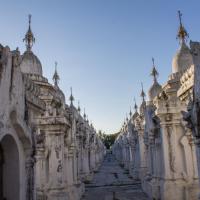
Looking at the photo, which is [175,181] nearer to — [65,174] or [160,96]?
[160,96]

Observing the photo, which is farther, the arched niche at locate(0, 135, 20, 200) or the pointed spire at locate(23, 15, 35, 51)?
the pointed spire at locate(23, 15, 35, 51)

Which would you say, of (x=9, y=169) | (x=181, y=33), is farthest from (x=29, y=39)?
(x=9, y=169)

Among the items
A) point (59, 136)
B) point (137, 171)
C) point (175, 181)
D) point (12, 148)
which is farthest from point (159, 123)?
point (137, 171)

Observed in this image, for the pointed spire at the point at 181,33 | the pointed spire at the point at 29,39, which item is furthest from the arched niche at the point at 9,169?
the pointed spire at the point at 181,33

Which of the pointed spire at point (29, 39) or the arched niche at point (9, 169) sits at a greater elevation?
the pointed spire at point (29, 39)

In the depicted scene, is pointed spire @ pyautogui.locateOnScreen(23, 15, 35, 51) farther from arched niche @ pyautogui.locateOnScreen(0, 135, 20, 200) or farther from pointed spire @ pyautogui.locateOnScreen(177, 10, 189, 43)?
arched niche @ pyautogui.locateOnScreen(0, 135, 20, 200)

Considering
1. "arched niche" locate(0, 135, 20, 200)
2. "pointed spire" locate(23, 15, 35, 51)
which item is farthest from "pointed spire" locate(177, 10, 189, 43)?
"arched niche" locate(0, 135, 20, 200)

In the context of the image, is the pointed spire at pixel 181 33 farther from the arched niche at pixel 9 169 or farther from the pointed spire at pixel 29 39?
the arched niche at pixel 9 169

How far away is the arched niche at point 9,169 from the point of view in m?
7.36

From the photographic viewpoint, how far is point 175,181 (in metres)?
14.2

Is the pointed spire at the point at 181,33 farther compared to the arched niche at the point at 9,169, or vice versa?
the pointed spire at the point at 181,33

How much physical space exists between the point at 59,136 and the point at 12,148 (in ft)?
22.9

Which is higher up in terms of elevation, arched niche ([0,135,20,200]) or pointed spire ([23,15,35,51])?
pointed spire ([23,15,35,51])

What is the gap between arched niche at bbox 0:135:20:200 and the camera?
290 inches
